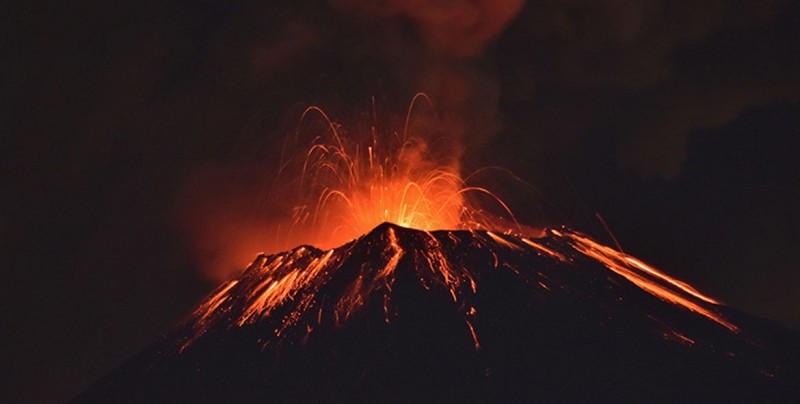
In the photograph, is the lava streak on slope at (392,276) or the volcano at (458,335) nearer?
the volcano at (458,335)

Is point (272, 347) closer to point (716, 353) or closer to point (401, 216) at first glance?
point (401, 216)

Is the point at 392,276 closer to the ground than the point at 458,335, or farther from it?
farther from it

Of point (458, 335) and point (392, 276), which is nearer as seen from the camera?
point (458, 335)

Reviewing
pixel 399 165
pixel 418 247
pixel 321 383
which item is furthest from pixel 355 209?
pixel 321 383

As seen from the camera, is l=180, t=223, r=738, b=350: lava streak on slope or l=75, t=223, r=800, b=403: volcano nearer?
l=75, t=223, r=800, b=403: volcano
